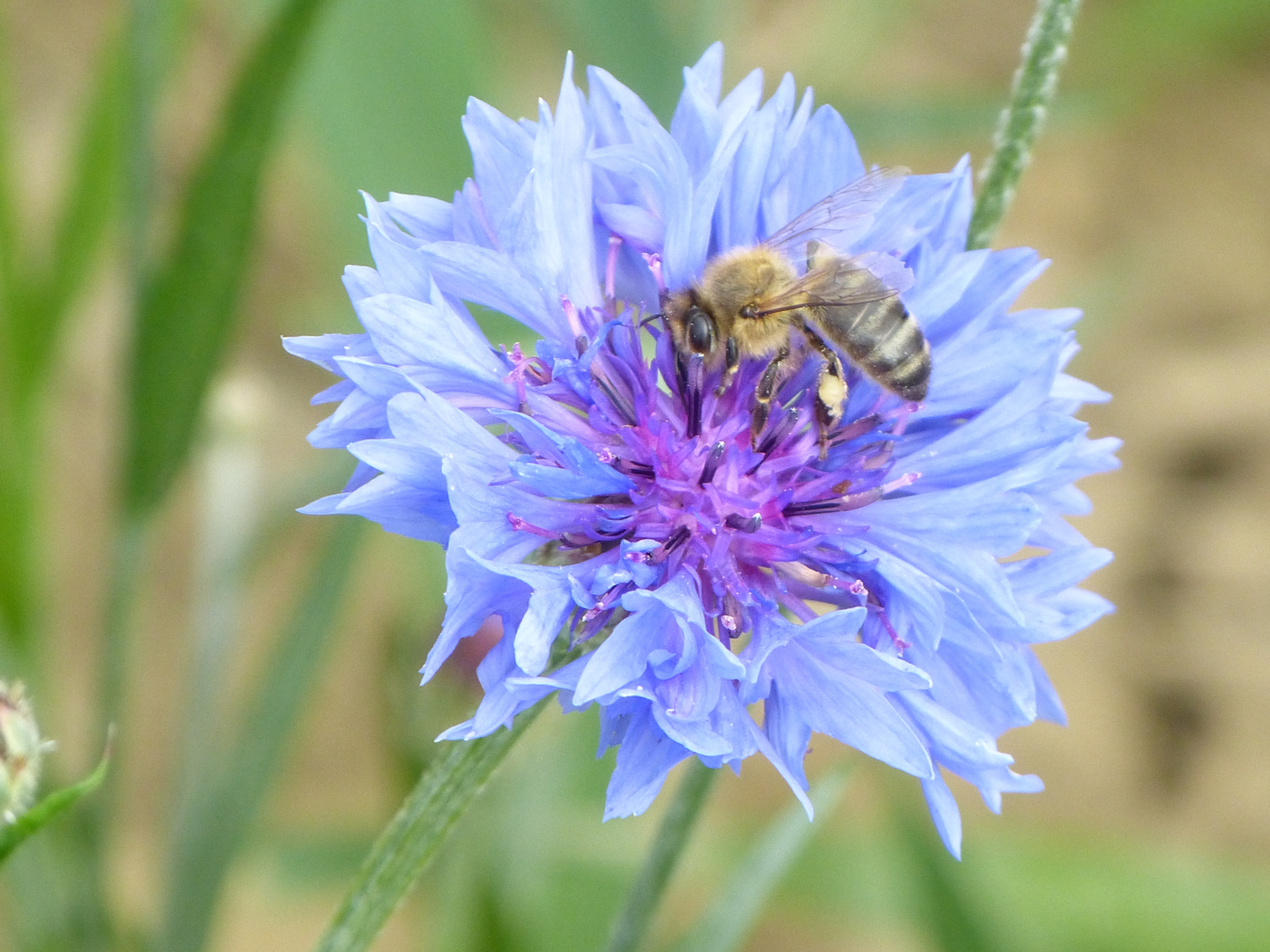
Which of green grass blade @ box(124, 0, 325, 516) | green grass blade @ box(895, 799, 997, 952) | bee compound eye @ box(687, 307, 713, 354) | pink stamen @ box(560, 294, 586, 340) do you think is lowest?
green grass blade @ box(895, 799, 997, 952)

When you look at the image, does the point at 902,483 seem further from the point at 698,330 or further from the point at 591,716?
the point at 591,716

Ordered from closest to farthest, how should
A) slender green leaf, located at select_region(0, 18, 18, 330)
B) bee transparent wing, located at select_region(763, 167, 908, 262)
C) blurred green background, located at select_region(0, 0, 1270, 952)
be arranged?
1. bee transparent wing, located at select_region(763, 167, 908, 262)
2. slender green leaf, located at select_region(0, 18, 18, 330)
3. blurred green background, located at select_region(0, 0, 1270, 952)

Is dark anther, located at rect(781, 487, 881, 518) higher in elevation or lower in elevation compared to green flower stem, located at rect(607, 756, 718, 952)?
higher

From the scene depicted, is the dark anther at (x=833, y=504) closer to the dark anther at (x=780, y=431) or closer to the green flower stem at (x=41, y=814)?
the dark anther at (x=780, y=431)

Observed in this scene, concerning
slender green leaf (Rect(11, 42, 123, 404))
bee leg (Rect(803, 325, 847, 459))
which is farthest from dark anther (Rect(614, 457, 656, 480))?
slender green leaf (Rect(11, 42, 123, 404))

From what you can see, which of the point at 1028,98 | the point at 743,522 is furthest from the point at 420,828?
the point at 1028,98

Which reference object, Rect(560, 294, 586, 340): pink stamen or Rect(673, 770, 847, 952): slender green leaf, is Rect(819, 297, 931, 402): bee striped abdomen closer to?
Rect(560, 294, 586, 340): pink stamen
